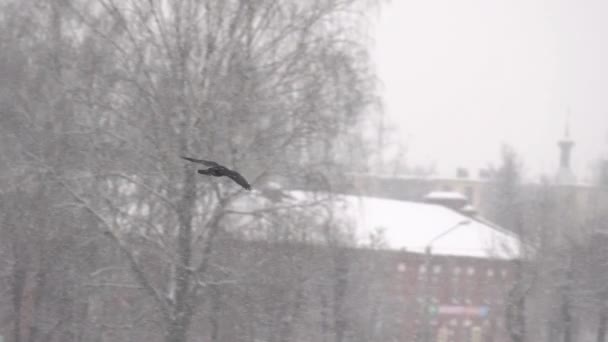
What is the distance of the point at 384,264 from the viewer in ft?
132

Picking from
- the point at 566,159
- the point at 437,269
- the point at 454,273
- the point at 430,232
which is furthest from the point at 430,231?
the point at 566,159

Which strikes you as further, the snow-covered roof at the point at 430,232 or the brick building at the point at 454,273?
the snow-covered roof at the point at 430,232

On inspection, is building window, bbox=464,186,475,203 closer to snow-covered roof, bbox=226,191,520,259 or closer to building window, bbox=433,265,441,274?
snow-covered roof, bbox=226,191,520,259

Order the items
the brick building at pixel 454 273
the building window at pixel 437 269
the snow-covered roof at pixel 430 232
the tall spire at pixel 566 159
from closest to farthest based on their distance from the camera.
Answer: the brick building at pixel 454 273, the snow-covered roof at pixel 430 232, the building window at pixel 437 269, the tall spire at pixel 566 159

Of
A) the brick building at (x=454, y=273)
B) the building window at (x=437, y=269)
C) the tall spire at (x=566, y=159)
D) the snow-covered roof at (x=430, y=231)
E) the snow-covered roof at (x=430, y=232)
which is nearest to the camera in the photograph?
the brick building at (x=454, y=273)

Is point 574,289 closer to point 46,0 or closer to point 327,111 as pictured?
point 327,111

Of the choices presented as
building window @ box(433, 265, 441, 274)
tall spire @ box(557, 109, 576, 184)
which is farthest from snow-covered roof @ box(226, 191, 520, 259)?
tall spire @ box(557, 109, 576, 184)

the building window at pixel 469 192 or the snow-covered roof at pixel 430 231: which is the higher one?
the building window at pixel 469 192

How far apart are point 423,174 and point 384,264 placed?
72584mm

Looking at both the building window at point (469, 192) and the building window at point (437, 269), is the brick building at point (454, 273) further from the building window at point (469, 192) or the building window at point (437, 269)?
the building window at point (469, 192)

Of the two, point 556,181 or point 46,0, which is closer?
point 46,0

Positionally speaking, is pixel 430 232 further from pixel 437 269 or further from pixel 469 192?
pixel 469 192

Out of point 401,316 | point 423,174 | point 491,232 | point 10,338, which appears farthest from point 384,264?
point 423,174

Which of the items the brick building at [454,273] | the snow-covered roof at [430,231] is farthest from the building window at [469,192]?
the brick building at [454,273]
